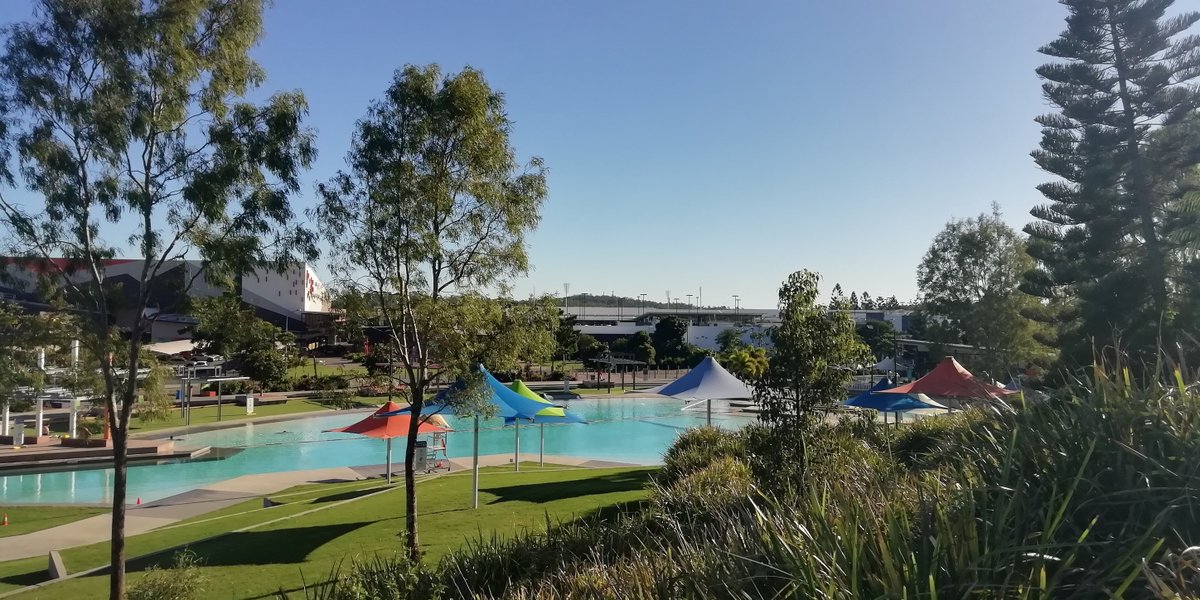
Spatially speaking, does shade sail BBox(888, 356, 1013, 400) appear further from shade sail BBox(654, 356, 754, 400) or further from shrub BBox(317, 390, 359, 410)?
shrub BBox(317, 390, 359, 410)

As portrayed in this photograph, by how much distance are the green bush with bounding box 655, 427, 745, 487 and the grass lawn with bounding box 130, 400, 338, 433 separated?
1555cm

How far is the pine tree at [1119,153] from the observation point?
18.7m

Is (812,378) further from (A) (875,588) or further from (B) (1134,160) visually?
(B) (1134,160)

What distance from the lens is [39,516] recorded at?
13.4 meters

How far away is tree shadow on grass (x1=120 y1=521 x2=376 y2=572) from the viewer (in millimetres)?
8922

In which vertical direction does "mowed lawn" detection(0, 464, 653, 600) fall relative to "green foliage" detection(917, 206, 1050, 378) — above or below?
below

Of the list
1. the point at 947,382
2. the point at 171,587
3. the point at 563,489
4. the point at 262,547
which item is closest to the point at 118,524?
the point at 171,587

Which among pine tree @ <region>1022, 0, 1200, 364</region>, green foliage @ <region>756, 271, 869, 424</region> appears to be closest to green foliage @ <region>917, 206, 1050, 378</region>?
pine tree @ <region>1022, 0, 1200, 364</region>

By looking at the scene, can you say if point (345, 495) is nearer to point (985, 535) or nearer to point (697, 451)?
point (697, 451)

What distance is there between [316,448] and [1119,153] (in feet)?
79.3

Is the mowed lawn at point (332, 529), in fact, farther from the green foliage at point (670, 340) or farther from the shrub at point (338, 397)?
the green foliage at point (670, 340)

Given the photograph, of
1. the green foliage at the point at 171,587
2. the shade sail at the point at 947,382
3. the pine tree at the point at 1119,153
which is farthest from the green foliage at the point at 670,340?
the green foliage at the point at 171,587

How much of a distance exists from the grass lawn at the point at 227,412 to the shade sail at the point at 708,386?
13.0 metres

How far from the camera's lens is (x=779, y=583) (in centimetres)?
311
